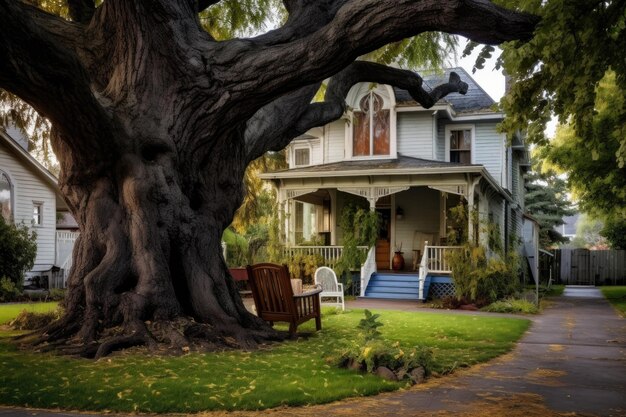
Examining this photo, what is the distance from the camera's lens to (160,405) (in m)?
5.38

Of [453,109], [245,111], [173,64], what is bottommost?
[245,111]

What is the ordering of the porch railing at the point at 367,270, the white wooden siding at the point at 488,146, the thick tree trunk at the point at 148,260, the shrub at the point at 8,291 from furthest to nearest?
the white wooden siding at the point at 488,146, the porch railing at the point at 367,270, the shrub at the point at 8,291, the thick tree trunk at the point at 148,260

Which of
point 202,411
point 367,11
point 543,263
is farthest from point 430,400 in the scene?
point 543,263

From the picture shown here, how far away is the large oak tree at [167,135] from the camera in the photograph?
7.49m

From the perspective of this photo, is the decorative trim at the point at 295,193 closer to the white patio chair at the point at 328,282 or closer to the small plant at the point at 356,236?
the small plant at the point at 356,236

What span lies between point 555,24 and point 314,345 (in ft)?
Answer: 17.8

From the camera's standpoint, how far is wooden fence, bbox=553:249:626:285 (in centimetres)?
3431

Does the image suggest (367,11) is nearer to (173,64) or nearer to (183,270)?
(173,64)

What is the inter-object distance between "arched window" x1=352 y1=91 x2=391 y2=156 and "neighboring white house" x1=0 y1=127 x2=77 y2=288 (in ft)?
42.8

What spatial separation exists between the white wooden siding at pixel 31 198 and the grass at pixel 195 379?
18.0m

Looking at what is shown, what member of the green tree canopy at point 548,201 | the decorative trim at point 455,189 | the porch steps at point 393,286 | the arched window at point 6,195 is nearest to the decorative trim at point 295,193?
the porch steps at point 393,286

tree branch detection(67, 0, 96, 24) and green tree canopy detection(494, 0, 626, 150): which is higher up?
tree branch detection(67, 0, 96, 24)

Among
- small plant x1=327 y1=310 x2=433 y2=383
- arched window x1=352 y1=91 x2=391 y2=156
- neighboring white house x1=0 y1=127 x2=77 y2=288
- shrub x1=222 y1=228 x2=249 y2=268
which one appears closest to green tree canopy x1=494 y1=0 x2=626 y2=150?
small plant x1=327 y1=310 x2=433 y2=383

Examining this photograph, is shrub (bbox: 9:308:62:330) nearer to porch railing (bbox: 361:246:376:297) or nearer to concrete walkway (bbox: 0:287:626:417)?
concrete walkway (bbox: 0:287:626:417)
